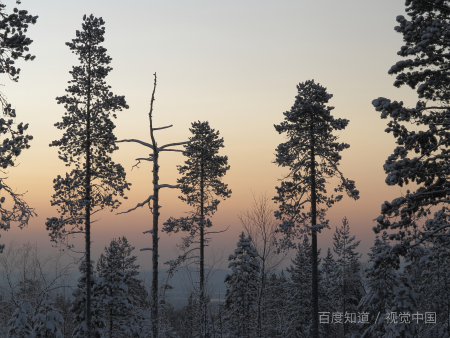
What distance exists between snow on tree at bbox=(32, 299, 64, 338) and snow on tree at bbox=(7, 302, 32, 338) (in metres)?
0.64

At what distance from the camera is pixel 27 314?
20125 millimetres

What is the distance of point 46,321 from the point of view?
20047mm

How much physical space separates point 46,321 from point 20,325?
1.37 m

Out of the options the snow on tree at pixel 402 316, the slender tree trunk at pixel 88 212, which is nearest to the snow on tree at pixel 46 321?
the slender tree trunk at pixel 88 212

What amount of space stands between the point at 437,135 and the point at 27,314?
1942 cm

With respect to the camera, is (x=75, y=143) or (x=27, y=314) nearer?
(x=27, y=314)

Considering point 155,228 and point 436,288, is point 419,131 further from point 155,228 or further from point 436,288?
point 436,288

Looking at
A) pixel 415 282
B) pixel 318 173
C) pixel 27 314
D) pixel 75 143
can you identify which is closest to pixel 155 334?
pixel 27 314

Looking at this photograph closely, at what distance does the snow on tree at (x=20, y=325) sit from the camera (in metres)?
18.8

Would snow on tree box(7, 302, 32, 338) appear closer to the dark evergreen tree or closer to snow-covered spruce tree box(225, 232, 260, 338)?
snow-covered spruce tree box(225, 232, 260, 338)

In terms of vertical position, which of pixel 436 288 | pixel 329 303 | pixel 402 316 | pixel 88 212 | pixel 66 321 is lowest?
pixel 66 321

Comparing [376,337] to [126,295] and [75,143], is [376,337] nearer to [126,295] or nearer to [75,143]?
[126,295]

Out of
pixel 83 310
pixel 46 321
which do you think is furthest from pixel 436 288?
pixel 46 321

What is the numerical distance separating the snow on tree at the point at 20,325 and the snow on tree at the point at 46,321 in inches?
25.1
